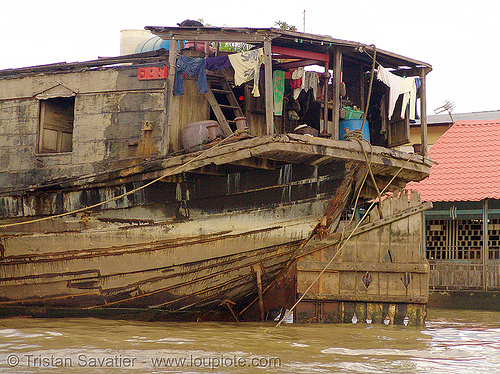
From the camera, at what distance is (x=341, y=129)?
8938 millimetres

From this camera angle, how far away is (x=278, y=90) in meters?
8.48

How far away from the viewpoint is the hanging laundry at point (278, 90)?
8.45 meters

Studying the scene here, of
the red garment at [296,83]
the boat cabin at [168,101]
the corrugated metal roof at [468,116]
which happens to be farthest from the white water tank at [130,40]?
the corrugated metal roof at [468,116]

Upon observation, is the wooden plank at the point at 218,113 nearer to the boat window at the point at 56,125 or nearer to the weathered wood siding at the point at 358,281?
the weathered wood siding at the point at 358,281

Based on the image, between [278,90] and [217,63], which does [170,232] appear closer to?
[217,63]

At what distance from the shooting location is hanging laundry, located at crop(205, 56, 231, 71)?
7918 mm

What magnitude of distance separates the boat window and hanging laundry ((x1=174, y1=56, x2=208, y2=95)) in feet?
6.22

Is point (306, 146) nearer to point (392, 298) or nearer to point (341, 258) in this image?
point (341, 258)

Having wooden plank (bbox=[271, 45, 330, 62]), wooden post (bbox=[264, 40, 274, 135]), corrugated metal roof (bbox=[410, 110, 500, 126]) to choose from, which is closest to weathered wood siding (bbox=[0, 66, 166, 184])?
wooden post (bbox=[264, 40, 274, 135])

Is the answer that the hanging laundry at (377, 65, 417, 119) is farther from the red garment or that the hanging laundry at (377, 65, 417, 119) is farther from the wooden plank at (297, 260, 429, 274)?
the wooden plank at (297, 260, 429, 274)

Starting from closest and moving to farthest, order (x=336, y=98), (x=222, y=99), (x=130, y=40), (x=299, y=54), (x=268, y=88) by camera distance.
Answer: (x=268, y=88)
(x=336, y=98)
(x=299, y=54)
(x=222, y=99)
(x=130, y=40)

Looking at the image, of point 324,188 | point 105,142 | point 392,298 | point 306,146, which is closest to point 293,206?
point 324,188

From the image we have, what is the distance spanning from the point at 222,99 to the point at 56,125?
261cm

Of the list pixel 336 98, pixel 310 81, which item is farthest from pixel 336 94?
pixel 310 81
